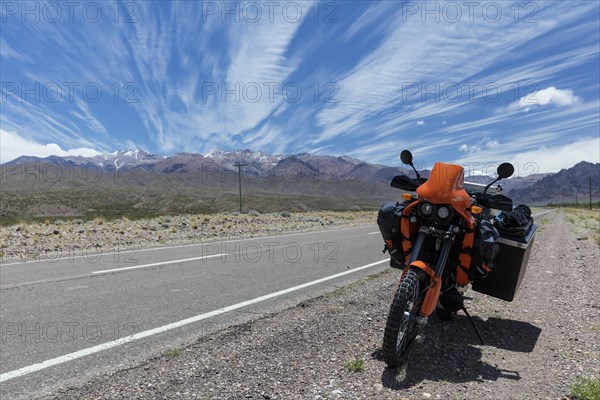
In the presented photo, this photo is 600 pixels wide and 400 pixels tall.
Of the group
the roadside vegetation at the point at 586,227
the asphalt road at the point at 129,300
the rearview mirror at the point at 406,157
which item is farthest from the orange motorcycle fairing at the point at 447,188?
the roadside vegetation at the point at 586,227

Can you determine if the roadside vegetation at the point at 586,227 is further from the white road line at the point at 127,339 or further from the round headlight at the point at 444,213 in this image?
the round headlight at the point at 444,213

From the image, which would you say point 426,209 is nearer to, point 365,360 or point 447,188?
point 447,188

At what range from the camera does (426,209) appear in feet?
12.0

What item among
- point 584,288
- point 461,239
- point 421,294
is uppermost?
point 461,239

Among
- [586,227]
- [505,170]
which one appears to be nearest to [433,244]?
[505,170]

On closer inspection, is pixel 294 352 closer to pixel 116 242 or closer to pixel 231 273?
pixel 231 273

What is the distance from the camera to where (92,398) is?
310 cm

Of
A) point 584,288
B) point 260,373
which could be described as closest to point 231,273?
point 260,373

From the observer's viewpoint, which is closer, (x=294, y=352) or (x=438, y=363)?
(x=438, y=363)

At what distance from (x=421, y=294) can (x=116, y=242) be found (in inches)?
491

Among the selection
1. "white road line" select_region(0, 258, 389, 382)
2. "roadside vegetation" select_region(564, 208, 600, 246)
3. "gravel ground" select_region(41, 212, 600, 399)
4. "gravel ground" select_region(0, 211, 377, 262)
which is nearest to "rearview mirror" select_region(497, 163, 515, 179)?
"gravel ground" select_region(41, 212, 600, 399)

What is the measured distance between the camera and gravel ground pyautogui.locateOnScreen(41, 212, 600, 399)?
313 centimetres

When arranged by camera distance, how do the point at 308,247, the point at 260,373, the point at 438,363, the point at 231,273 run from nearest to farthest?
the point at 260,373
the point at 438,363
the point at 231,273
the point at 308,247

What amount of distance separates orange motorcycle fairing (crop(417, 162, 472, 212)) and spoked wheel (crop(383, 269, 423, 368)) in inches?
28.7
